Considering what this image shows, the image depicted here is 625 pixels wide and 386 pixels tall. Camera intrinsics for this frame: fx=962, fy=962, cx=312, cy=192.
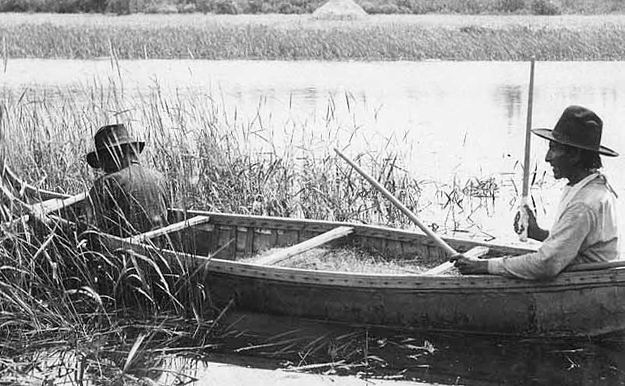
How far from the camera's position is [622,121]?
13500 mm

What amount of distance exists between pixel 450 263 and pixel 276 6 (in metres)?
44.0

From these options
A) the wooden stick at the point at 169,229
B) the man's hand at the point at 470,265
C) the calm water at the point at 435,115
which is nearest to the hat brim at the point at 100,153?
the wooden stick at the point at 169,229

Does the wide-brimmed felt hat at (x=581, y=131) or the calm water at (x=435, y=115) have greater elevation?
the wide-brimmed felt hat at (x=581, y=131)

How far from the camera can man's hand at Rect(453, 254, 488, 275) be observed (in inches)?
206

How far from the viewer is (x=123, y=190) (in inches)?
241

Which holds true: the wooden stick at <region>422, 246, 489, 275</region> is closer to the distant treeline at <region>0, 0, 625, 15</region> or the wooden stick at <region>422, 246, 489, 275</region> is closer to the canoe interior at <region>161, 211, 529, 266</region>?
the canoe interior at <region>161, 211, 529, 266</region>

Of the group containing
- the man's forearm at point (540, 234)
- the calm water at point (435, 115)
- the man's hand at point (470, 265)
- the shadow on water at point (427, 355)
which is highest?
the man's forearm at point (540, 234)

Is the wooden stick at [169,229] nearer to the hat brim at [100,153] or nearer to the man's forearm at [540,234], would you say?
the hat brim at [100,153]

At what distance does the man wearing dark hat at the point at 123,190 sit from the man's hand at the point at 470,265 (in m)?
2.00

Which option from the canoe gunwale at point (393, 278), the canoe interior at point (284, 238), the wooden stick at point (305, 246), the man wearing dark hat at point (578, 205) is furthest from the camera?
the canoe interior at point (284, 238)

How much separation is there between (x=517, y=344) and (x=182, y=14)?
139ft

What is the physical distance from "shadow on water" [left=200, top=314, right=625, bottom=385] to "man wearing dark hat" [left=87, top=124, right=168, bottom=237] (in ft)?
3.40

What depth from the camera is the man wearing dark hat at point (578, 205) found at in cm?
478

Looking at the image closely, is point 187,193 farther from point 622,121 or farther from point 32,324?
point 622,121
